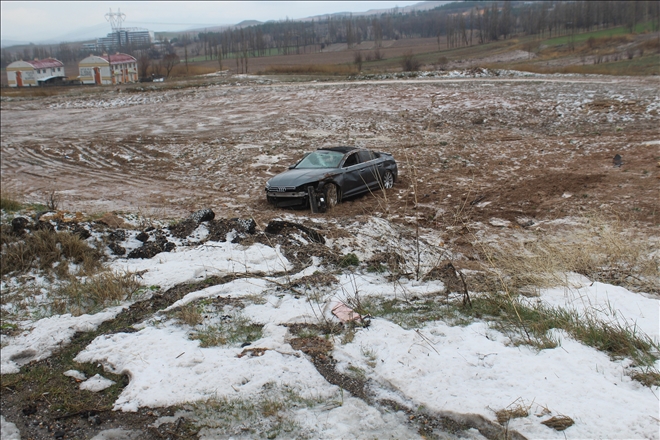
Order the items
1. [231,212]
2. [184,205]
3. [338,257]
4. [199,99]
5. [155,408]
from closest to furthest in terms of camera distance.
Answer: [155,408], [338,257], [231,212], [184,205], [199,99]

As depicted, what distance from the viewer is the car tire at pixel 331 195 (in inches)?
465

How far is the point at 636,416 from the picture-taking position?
381 centimetres

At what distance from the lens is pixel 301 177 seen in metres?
11.9

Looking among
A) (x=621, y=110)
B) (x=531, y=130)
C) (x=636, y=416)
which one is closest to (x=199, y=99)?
(x=531, y=130)

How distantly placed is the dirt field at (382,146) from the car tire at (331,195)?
1.06 feet

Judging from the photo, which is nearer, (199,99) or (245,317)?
(245,317)

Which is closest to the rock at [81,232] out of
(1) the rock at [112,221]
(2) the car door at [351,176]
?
(1) the rock at [112,221]

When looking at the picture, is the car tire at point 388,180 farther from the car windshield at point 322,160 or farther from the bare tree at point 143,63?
the bare tree at point 143,63

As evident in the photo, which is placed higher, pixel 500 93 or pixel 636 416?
pixel 500 93

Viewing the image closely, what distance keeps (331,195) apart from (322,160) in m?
1.19

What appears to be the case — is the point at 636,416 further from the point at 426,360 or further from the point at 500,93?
the point at 500,93

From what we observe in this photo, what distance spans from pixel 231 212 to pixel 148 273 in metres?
Result: 4.59

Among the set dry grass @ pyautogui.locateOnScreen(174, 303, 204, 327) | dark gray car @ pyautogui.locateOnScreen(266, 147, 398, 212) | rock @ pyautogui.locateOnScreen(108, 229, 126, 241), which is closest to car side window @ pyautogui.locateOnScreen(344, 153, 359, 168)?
dark gray car @ pyautogui.locateOnScreen(266, 147, 398, 212)

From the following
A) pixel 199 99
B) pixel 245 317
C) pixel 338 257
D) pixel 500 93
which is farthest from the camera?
pixel 199 99
